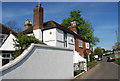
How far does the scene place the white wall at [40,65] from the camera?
6863 mm

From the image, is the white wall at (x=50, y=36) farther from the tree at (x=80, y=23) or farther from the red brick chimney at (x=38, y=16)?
the tree at (x=80, y=23)

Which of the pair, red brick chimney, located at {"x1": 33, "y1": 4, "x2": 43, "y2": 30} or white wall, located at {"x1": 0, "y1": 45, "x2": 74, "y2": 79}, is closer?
white wall, located at {"x1": 0, "y1": 45, "x2": 74, "y2": 79}

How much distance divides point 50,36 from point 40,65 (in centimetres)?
1326

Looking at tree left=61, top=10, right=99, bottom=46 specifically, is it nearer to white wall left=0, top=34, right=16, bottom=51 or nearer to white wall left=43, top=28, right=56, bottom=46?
white wall left=43, top=28, right=56, bottom=46

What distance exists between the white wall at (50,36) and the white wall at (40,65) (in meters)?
8.44

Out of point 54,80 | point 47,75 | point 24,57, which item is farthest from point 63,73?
point 24,57

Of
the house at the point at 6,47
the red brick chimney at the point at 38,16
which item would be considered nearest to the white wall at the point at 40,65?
the house at the point at 6,47

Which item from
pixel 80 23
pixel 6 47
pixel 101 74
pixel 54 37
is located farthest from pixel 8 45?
pixel 80 23

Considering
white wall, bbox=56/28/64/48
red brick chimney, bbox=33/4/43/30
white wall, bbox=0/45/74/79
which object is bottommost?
white wall, bbox=0/45/74/79

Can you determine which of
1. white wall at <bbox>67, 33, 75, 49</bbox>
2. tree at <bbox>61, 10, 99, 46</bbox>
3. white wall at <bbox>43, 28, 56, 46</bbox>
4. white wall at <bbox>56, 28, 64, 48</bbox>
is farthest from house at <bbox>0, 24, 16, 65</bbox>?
tree at <bbox>61, 10, 99, 46</bbox>

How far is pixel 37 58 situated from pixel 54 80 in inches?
113

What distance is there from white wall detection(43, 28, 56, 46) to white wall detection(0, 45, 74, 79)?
8.44 meters

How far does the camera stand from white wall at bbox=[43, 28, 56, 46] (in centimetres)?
2146

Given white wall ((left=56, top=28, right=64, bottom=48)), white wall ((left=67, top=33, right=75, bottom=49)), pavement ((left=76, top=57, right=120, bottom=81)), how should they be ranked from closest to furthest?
pavement ((left=76, top=57, right=120, bottom=81)) → white wall ((left=56, top=28, right=64, bottom=48)) → white wall ((left=67, top=33, right=75, bottom=49))
